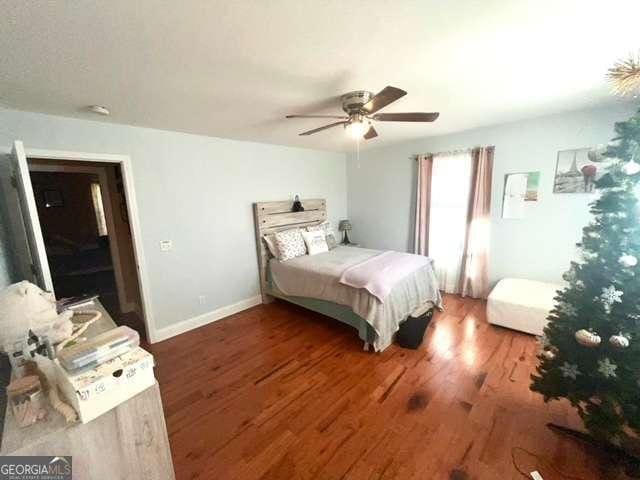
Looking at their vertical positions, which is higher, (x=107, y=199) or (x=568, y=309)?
(x=107, y=199)

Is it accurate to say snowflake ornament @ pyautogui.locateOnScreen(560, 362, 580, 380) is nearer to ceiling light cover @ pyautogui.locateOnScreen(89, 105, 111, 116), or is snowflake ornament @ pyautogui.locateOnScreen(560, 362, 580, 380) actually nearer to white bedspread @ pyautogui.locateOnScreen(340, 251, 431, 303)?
white bedspread @ pyautogui.locateOnScreen(340, 251, 431, 303)

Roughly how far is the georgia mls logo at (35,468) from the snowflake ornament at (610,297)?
8.34ft

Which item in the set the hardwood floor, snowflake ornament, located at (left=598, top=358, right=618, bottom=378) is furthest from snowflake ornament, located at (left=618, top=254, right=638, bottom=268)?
the hardwood floor

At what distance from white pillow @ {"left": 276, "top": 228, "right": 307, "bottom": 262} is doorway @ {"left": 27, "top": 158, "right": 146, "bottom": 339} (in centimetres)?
203

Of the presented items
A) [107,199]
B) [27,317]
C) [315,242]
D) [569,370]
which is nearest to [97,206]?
[107,199]

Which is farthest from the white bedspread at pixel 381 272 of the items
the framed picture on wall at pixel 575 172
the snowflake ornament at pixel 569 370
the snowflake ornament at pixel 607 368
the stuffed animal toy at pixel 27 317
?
the stuffed animal toy at pixel 27 317

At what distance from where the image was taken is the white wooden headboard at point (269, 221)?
144 inches

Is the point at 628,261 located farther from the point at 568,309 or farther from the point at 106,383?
the point at 106,383

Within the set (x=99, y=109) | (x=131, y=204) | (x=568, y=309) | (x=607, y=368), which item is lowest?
(x=607, y=368)

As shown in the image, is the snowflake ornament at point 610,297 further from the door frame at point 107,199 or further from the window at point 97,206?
the window at point 97,206

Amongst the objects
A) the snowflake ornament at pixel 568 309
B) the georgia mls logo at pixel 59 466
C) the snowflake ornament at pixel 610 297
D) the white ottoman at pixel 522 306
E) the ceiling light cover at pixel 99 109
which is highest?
the ceiling light cover at pixel 99 109

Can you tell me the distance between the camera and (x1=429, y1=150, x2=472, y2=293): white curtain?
361 centimetres

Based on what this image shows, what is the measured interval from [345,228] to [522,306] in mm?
2867

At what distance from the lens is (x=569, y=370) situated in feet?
4.89
